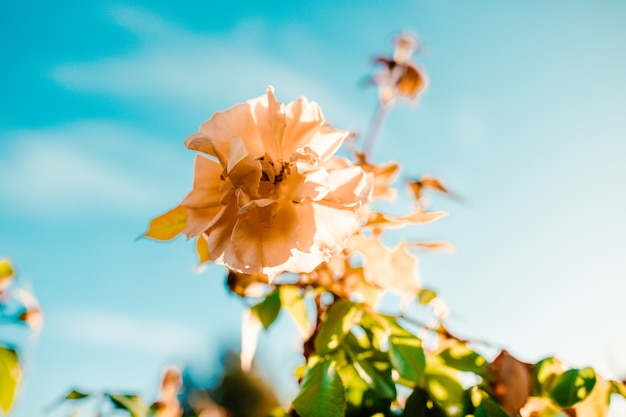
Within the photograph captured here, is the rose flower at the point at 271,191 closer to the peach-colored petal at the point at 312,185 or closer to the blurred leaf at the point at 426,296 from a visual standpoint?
the peach-colored petal at the point at 312,185

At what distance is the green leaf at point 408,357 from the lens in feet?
1.73

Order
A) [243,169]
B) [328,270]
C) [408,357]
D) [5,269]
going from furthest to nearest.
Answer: [5,269] < [328,270] < [408,357] < [243,169]

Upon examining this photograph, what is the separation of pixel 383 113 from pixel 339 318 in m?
0.43

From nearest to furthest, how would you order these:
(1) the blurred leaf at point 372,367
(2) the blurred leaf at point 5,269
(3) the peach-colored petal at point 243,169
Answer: (3) the peach-colored petal at point 243,169 → (1) the blurred leaf at point 372,367 → (2) the blurred leaf at point 5,269

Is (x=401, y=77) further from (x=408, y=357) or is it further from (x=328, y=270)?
(x=408, y=357)

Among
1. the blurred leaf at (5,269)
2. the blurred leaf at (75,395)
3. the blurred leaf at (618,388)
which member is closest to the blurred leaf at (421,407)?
the blurred leaf at (618,388)

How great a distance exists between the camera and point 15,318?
0.84 m

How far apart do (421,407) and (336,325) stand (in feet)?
0.47

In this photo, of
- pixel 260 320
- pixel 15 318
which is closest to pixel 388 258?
pixel 260 320

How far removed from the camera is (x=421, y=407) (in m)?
0.56

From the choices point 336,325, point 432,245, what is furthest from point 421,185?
point 336,325

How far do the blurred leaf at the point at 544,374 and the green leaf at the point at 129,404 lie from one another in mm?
525

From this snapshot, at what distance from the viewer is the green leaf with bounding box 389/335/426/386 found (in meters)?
0.53

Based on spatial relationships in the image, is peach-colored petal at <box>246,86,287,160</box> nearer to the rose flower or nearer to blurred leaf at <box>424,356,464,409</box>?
the rose flower
